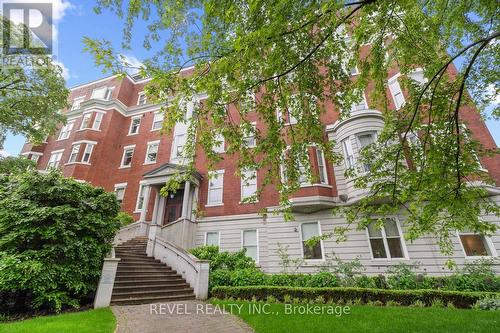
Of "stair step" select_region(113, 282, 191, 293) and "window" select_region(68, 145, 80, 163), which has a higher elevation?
"window" select_region(68, 145, 80, 163)

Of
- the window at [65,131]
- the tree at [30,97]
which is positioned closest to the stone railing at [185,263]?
the tree at [30,97]

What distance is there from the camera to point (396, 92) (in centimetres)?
1569

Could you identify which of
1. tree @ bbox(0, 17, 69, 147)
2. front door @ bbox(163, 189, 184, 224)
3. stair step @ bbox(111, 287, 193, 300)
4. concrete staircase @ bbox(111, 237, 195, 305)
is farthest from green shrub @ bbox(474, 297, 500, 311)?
tree @ bbox(0, 17, 69, 147)

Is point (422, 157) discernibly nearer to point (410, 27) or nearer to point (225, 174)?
point (410, 27)

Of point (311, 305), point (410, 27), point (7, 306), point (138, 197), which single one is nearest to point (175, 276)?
point (7, 306)

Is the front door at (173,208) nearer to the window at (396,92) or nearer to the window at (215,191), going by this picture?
the window at (215,191)

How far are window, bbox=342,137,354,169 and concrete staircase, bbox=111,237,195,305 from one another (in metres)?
11.0

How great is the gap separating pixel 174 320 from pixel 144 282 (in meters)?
4.01

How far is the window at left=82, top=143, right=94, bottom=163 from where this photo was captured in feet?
68.2

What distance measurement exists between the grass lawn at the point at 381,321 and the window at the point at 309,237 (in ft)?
18.2

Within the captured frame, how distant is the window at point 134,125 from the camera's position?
2302cm

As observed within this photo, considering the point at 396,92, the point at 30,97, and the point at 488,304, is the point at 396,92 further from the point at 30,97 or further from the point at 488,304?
the point at 30,97

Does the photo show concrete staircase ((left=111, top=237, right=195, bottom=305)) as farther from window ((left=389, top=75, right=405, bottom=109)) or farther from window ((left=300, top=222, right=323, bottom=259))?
window ((left=389, top=75, right=405, bottom=109))

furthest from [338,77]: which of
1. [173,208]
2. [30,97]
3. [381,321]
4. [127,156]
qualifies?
[127,156]
